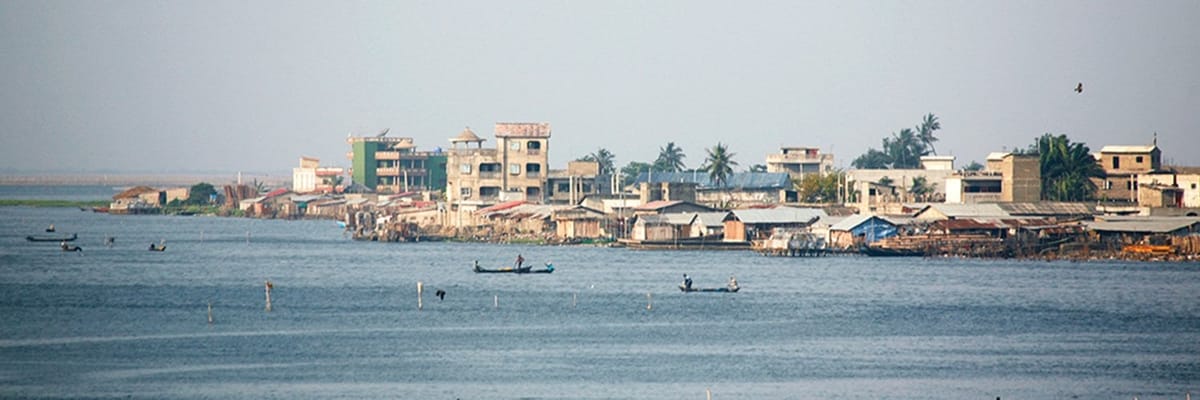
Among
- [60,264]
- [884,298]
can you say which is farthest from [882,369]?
[60,264]

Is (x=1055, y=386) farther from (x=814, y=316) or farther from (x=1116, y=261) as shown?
(x=1116, y=261)

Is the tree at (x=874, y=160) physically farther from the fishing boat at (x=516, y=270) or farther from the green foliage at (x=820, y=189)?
the fishing boat at (x=516, y=270)

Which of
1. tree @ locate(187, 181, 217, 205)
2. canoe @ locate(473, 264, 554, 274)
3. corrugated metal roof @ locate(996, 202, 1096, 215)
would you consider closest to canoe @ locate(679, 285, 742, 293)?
canoe @ locate(473, 264, 554, 274)

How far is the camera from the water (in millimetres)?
45344

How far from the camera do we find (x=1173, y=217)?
9462 cm

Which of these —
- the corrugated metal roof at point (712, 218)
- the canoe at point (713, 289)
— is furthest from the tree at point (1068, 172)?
the canoe at point (713, 289)

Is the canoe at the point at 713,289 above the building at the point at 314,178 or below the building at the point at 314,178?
below

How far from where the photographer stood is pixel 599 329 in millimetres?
58000

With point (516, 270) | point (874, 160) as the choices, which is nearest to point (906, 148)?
point (874, 160)

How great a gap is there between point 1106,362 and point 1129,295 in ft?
74.4

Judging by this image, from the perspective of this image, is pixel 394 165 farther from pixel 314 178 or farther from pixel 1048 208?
pixel 1048 208

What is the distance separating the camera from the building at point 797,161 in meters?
153

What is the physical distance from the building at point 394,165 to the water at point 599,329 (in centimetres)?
7198

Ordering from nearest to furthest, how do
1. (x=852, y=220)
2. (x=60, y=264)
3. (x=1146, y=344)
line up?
1. (x=1146, y=344)
2. (x=60, y=264)
3. (x=852, y=220)
